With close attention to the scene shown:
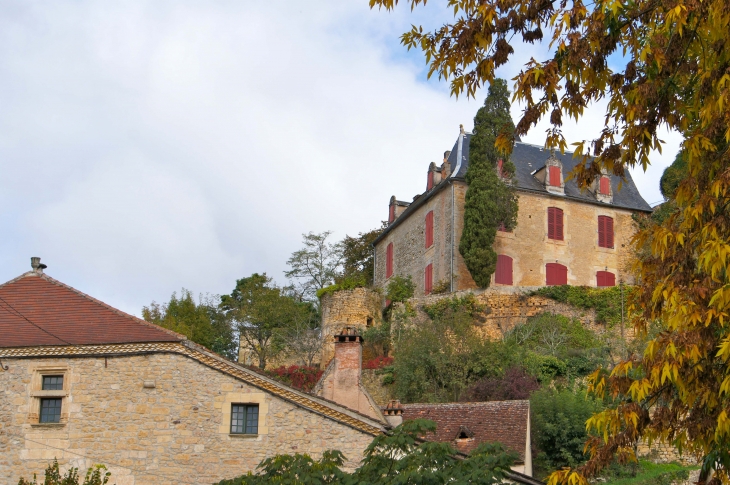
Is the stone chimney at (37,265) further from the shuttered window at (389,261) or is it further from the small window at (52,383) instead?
the shuttered window at (389,261)

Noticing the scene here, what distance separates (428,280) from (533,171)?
6247mm

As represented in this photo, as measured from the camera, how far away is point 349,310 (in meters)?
34.7

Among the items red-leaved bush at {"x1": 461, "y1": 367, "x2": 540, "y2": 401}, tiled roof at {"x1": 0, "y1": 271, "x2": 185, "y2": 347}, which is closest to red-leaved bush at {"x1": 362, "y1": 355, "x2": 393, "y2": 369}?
red-leaved bush at {"x1": 461, "y1": 367, "x2": 540, "y2": 401}

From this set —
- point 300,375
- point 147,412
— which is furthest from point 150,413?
point 300,375

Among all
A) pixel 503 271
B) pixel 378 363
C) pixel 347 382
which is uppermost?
pixel 503 271

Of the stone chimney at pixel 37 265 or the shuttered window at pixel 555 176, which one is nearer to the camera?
the stone chimney at pixel 37 265

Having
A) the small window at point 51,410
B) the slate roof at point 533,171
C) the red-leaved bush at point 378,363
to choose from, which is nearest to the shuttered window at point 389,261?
the slate roof at point 533,171

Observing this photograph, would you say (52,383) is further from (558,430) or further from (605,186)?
(605,186)

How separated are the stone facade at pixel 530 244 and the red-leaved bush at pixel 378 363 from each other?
4.33m

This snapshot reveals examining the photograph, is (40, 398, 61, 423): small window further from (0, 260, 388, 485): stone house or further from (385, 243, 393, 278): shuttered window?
(385, 243, 393, 278): shuttered window

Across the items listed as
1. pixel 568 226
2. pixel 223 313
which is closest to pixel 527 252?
pixel 568 226

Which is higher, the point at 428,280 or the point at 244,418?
the point at 428,280

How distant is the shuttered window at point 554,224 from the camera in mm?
35062

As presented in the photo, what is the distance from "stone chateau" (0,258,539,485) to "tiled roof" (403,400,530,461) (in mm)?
2506
